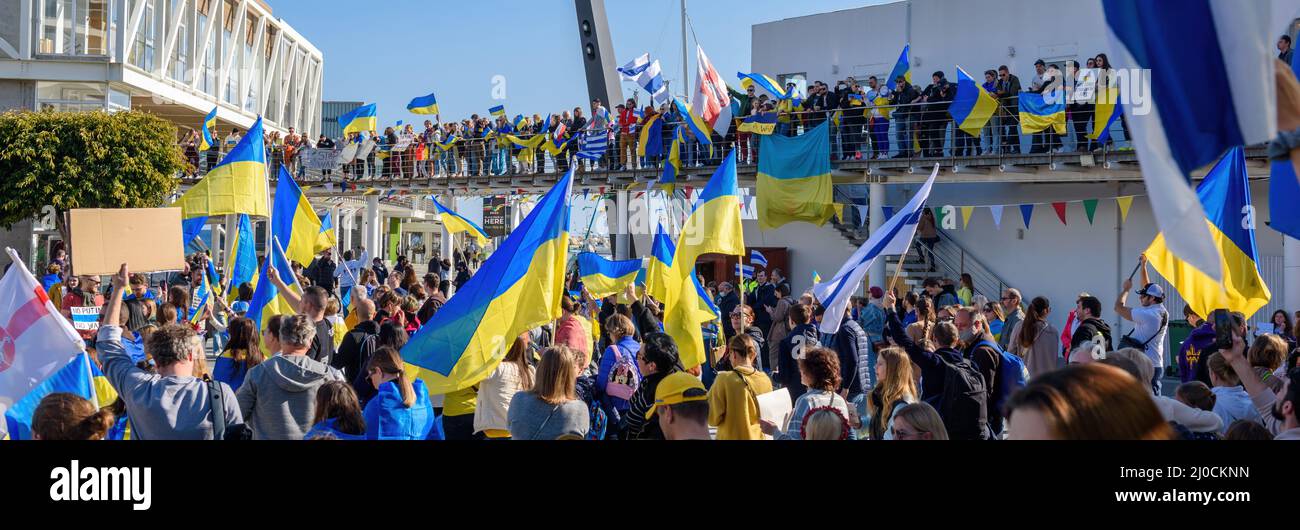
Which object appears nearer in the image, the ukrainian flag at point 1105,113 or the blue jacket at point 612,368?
the blue jacket at point 612,368

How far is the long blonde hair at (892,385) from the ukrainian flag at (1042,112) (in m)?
13.7

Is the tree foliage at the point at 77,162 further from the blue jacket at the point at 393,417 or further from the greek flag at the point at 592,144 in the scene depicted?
the blue jacket at the point at 393,417

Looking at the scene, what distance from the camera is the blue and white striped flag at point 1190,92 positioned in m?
2.35

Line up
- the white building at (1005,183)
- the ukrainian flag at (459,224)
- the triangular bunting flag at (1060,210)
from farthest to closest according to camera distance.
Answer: the triangular bunting flag at (1060,210), the white building at (1005,183), the ukrainian flag at (459,224)

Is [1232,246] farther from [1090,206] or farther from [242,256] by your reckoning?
[1090,206]

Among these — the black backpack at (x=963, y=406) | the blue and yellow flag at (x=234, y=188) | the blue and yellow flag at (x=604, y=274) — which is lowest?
the black backpack at (x=963, y=406)

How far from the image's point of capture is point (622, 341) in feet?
23.6

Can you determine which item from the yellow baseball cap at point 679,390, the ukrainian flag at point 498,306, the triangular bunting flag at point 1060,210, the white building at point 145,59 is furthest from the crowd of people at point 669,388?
the white building at point 145,59

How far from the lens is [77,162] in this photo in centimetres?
2805

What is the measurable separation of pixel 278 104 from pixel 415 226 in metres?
17.7

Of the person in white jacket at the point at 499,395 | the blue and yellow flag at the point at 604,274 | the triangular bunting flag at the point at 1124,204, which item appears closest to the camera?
the person in white jacket at the point at 499,395
